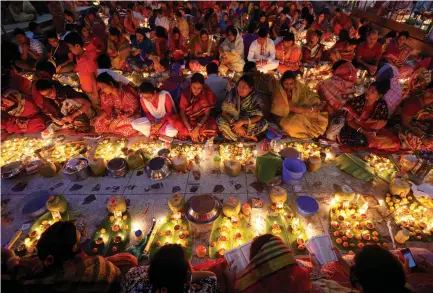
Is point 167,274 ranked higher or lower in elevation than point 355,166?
higher

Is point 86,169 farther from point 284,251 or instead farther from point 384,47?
point 384,47

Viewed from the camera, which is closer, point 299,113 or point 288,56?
point 299,113

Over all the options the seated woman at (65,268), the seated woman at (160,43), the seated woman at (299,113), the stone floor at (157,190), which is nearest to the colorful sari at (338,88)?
the seated woman at (299,113)

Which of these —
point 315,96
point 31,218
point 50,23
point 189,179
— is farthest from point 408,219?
point 50,23

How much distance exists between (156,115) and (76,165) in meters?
1.71

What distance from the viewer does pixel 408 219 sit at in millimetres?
3182

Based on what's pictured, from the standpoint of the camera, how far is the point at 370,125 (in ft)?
14.0

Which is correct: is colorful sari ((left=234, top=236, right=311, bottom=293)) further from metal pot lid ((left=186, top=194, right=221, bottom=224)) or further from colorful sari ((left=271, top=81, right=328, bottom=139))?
colorful sari ((left=271, top=81, right=328, bottom=139))

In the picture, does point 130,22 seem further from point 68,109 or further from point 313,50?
point 313,50

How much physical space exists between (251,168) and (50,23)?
53.4ft

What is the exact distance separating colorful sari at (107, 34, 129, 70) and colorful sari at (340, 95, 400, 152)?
6569 millimetres

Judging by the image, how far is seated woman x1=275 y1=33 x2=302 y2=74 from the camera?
6605 millimetres

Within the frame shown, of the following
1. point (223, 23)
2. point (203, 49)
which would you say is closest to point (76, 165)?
point (203, 49)

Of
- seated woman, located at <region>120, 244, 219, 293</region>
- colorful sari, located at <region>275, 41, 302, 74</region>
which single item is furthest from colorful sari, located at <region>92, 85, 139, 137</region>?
colorful sari, located at <region>275, 41, 302, 74</region>
